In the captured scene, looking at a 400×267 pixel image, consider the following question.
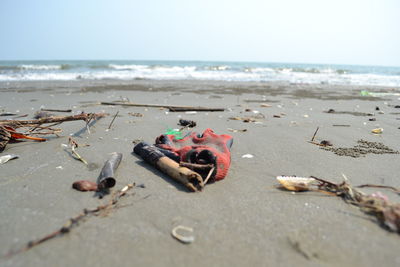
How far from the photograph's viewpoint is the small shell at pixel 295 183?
2049 millimetres

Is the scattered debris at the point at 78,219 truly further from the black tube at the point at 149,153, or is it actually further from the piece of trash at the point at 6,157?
the piece of trash at the point at 6,157

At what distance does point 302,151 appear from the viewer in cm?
310

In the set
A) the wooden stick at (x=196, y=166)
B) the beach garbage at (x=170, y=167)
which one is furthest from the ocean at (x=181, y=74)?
the wooden stick at (x=196, y=166)

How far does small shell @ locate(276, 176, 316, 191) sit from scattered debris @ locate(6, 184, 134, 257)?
4.18 ft

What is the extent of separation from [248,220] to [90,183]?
1247 millimetres

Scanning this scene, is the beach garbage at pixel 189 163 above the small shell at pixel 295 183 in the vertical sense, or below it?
above

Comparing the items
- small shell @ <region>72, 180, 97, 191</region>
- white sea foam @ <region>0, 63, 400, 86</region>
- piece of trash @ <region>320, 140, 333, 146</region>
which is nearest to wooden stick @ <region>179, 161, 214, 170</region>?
small shell @ <region>72, 180, 97, 191</region>

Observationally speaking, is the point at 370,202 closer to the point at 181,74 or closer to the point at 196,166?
the point at 196,166

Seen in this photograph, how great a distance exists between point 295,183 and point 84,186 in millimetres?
1676

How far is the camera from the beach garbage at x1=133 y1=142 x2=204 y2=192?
6.66 ft

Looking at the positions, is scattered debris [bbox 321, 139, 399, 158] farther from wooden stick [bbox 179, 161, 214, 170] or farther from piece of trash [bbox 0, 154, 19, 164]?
piece of trash [bbox 0, 154, 19, 164]

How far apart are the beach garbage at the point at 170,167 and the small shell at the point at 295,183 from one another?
2.25 feet

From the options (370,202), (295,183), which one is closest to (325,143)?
(295,183)

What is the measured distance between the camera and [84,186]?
199 centimetres
